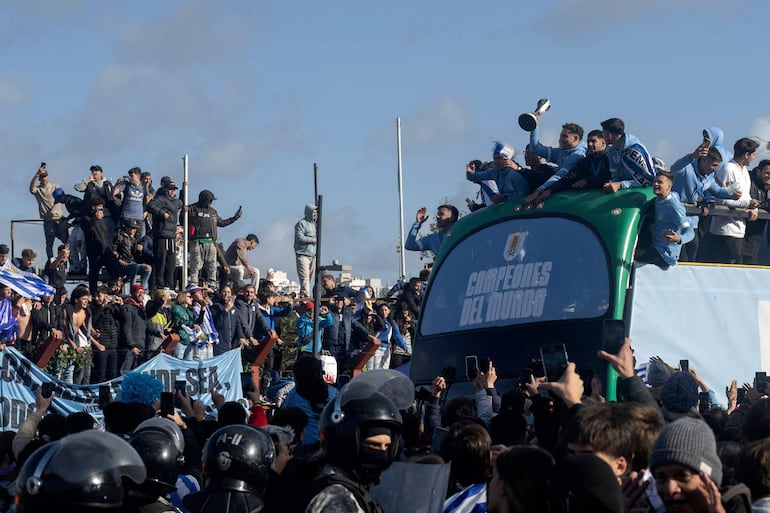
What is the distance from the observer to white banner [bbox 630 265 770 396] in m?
9.99

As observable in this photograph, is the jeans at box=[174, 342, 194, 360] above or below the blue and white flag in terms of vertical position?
below

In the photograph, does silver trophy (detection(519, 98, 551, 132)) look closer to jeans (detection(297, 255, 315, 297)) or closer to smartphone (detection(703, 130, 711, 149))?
smartphone (detection(703, 130, 711, 149))

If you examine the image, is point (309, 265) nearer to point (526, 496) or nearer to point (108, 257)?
point (108, 257)

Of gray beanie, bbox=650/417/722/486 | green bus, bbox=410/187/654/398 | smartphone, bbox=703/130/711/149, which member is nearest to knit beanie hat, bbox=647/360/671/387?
green bus, bbox=410/187/654/398

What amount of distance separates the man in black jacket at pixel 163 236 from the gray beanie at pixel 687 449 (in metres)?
15.2

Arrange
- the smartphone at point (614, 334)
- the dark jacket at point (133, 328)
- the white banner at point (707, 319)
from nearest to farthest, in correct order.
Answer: the smartphone at point (614, 334) → the white banner at point (707, 319) → the dark jacket at point (133, 328)

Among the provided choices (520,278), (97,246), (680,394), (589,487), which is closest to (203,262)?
(97,246)

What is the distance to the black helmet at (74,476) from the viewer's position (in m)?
3.17

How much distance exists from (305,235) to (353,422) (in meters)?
16.7

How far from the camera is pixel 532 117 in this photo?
37.8ft

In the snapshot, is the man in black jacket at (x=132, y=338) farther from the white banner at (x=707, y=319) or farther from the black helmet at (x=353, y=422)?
the black helmet at (x=353, y=422)

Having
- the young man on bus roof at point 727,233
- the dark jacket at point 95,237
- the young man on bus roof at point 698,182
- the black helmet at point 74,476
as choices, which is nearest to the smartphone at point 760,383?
the young man on bus roof at point 698,182

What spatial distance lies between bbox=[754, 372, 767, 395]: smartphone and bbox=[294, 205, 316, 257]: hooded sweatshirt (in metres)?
11.5

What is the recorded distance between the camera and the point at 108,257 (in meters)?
17.9
